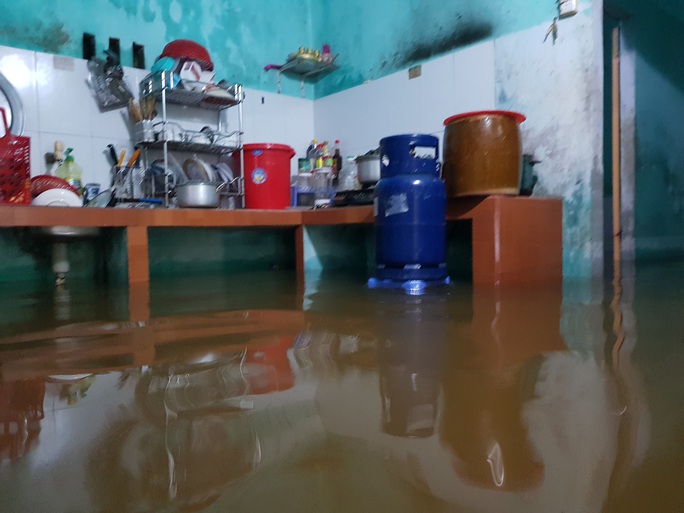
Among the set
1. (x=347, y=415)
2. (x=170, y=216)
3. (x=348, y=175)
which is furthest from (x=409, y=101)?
(x=347, y=415)

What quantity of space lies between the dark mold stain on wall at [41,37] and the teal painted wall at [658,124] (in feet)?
12.0

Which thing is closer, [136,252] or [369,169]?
[136,252]

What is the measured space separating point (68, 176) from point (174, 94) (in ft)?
2.49

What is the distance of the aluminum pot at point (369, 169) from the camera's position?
2662mm

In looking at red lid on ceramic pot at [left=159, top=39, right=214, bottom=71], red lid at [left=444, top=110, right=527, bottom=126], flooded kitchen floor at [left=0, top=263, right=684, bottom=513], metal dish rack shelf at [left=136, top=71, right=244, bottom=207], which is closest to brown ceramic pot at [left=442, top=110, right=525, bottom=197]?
red lid at [left=444, top=110, right=527, bottom=126]

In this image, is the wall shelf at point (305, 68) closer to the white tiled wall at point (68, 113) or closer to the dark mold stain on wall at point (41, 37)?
the white tiled wall at point (68, 113)

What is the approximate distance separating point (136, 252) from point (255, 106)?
1.61m

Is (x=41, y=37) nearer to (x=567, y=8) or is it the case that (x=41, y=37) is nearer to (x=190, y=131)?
(x=190, y=131)

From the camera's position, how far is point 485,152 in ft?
6.94

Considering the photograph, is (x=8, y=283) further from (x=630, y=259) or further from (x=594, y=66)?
(x=630, y=259)

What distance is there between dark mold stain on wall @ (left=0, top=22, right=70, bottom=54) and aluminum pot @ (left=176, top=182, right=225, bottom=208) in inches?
42.6

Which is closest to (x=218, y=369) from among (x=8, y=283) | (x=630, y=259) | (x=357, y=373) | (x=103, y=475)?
(x=357, y=373)

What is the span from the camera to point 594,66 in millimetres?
2473

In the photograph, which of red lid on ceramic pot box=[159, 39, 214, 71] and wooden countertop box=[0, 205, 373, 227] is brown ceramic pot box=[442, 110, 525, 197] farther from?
red lid on ceramic pot box=[159, 39, 214, 71]
